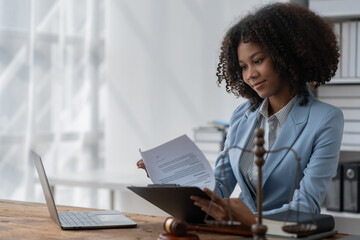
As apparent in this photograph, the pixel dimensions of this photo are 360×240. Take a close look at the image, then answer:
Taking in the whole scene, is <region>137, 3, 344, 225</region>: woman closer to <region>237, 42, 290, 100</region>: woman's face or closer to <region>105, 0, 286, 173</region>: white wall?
<region>237, 42, 290, 100</region>: woman's face

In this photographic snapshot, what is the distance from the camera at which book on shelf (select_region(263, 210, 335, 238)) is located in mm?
1395

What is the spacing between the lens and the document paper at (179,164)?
179 centimetres

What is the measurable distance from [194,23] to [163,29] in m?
0.24

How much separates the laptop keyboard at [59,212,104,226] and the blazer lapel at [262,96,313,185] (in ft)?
1.84

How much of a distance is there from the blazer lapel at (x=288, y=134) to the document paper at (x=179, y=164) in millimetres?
221

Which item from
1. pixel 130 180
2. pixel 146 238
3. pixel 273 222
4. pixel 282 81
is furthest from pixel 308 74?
pixel 130 180

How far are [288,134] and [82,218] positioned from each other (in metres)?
0.71

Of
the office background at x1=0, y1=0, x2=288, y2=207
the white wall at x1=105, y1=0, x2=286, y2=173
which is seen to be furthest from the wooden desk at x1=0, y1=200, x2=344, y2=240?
the white wall at x1=105, y1=0, x2=286, y2=173

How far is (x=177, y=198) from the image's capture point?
1.62m

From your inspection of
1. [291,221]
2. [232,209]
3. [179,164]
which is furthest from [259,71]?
[291,221]

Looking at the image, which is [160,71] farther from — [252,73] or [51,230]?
[51,230]

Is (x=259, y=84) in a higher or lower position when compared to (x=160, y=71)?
lower

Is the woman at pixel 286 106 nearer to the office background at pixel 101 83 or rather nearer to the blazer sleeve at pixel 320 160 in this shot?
the blazer sleeve at pixel 320 160

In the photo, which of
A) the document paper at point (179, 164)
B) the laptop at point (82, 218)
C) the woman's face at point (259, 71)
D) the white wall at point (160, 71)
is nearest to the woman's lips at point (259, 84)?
the woman's face at point (259, 71)
